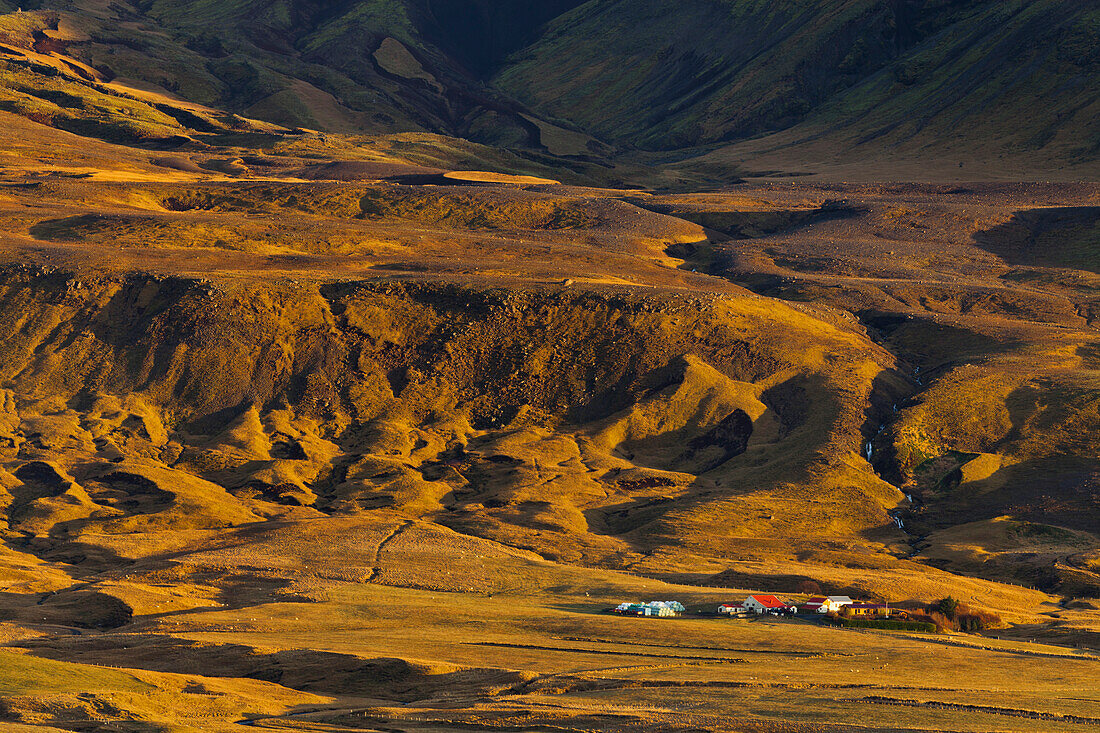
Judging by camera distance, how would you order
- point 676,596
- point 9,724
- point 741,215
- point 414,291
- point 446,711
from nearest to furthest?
point 9,724, point 446,711, point 676,596, point 414,291, point 741,215

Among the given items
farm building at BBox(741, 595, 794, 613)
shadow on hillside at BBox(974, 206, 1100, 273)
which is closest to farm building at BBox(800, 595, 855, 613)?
farm building at BBox(741, 595, 794, 613)

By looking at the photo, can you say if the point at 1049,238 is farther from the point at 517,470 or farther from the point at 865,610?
the point at 865,610

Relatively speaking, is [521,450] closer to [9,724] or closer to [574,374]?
[574,374]

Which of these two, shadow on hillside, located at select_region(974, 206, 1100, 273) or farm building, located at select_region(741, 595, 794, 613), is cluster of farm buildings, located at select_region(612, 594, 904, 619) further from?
shadow on hillside, located at select_region(974, 206, 1100, 273)

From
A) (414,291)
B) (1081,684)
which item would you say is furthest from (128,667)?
(414,291)

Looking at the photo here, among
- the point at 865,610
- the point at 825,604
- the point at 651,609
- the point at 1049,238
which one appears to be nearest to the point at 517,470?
the point at 651,609
